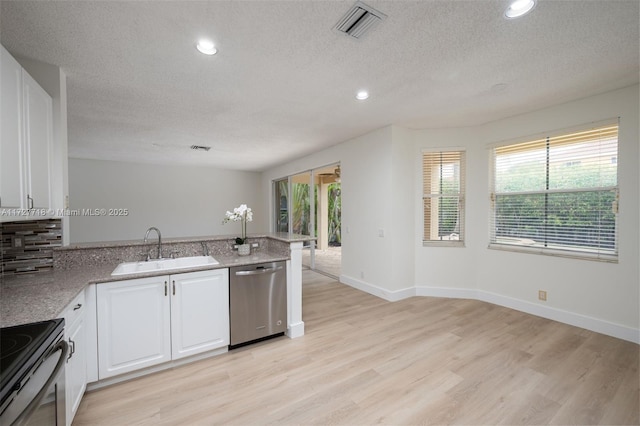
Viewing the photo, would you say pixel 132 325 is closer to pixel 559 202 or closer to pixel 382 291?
pixel 382 291

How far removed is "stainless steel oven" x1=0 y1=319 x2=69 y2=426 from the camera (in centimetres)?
94

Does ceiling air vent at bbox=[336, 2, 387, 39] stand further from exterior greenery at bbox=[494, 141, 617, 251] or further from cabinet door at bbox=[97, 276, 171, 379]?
exterior greenery at bbox=[494, 141, 617, 251]

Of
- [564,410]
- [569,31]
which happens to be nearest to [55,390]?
[564,410]

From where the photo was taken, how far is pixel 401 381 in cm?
213

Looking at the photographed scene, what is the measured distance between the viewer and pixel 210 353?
250 cm

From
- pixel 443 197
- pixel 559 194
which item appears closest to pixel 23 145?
pixel 443 197

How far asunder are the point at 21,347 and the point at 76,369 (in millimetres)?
838

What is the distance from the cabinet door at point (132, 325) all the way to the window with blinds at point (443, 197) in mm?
3619

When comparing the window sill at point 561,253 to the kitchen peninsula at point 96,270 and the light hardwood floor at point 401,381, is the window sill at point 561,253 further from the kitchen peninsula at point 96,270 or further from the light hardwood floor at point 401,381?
the kitchen peninsula at point 96,270

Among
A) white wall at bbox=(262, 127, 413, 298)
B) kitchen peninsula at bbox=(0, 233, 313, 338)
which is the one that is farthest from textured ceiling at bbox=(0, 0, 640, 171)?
kitchen peninsula at bbox=(0, 233, 313, 338)

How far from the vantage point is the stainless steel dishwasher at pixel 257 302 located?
2549 millimetres

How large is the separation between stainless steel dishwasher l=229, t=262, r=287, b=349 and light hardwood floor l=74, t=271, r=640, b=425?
156 millimetres

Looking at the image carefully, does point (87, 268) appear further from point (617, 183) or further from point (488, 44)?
point (617, 183)

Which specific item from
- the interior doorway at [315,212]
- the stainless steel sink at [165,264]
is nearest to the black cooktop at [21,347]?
the stainless steel sink at [165,264]
